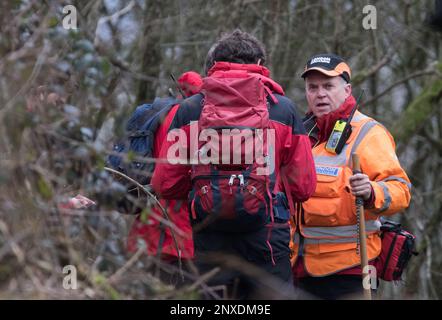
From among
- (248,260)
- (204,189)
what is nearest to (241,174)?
(204,189)

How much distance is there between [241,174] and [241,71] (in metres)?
0.56

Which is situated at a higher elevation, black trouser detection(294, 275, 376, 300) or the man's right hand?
the man's right hand

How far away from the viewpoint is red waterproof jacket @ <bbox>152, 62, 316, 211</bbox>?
4.29 metres

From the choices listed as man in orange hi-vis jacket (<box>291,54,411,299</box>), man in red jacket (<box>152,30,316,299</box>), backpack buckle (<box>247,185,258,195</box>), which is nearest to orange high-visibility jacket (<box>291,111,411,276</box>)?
man in orange hi-vis jacket (<box>291,54,411,299</box>)

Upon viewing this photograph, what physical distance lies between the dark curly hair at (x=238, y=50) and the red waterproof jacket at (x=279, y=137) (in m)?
0.08

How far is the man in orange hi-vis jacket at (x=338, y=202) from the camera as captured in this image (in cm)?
486

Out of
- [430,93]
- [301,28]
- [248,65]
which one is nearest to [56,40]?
[248,65]

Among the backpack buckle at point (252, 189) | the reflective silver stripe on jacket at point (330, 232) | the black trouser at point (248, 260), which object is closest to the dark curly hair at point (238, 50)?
the backpack buckle at point (252, 189)

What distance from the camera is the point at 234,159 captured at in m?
4.11

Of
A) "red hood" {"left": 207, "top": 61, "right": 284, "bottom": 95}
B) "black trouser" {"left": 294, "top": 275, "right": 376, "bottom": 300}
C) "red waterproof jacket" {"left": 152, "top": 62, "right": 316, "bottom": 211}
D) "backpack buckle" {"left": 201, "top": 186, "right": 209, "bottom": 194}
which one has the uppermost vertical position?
"red hood" {"left": 207, "top": 61, "right": 284, "bottom": 95}

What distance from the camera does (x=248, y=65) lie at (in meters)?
4.41

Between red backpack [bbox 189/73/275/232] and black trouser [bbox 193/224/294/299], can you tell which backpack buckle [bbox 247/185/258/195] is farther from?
black trouser [bbox 193/224/294/299]

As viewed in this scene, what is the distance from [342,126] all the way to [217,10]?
4395 mm
